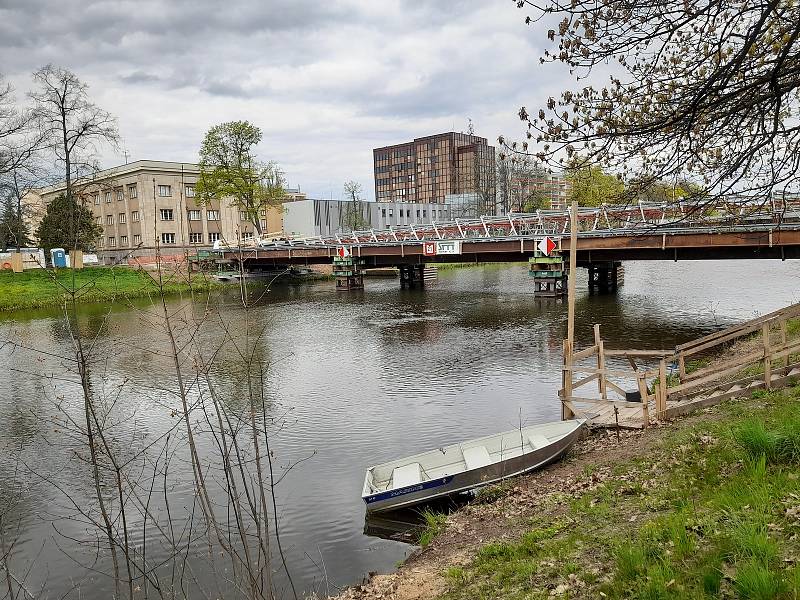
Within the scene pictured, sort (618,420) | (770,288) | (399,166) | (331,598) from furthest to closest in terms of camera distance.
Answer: (399,166), (770,288), (618,420), (331,598)

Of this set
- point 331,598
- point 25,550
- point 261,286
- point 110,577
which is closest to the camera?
point 331,598

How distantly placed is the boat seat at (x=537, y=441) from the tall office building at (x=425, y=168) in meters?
A: 136

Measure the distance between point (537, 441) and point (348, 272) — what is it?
123 feet

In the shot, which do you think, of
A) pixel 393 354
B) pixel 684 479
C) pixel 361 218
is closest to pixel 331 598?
pixel 684 479

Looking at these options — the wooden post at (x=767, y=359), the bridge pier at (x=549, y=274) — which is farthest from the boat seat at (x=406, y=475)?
the bridge pier at (x=549, y=274)

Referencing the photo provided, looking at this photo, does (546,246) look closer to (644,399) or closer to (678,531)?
(644,399)

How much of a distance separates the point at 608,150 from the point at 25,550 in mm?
10222

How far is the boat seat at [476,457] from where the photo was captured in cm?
980

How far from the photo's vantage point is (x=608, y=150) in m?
7.89

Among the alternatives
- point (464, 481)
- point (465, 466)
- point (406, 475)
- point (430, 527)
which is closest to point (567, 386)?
point (465, 466)

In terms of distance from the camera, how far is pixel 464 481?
9.57 meters

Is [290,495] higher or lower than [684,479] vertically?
lower

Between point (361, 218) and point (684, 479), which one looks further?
point (361, 218)

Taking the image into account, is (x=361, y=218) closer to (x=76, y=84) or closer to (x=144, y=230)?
(x=144, y=230)
